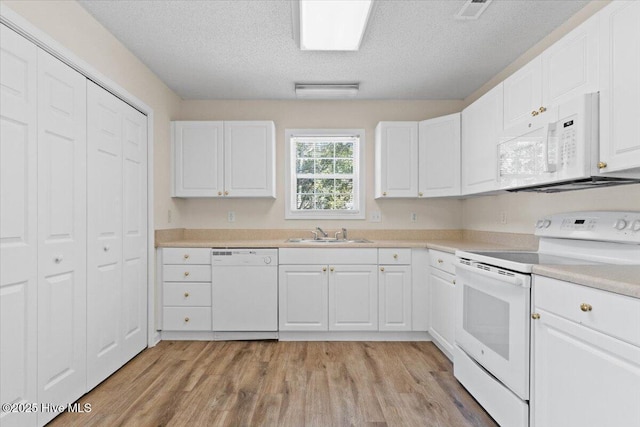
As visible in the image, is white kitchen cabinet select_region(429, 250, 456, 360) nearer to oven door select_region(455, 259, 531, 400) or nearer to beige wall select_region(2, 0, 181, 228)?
oven door select_region(455, 259, 531, 400)

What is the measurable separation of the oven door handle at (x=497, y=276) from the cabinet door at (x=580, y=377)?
157mm

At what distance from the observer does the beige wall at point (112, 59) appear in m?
1.96

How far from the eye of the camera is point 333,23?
7.76 feet

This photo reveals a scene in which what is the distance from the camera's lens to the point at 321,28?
2.42 m

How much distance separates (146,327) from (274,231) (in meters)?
1.55

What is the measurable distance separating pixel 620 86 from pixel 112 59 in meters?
3.10

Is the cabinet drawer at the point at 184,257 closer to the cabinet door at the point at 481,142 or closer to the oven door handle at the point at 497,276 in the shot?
the oven door handle at the point at 497,276

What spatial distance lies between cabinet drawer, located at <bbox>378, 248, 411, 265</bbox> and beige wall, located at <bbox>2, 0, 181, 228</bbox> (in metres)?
2.14

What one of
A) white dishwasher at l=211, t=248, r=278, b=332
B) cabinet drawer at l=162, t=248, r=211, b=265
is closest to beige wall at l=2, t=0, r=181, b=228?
cabinet drawer at l=162, t=248, r=211, b=265

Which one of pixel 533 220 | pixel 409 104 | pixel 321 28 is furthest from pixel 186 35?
pixel 533 220

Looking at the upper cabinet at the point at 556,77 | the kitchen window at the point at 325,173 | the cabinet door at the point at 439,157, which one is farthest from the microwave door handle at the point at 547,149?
the kitchen window at the point at 325,173

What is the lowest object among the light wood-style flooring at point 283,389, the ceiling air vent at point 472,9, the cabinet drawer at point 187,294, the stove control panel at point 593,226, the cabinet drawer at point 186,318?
the light wood-style flooring at point 283,389

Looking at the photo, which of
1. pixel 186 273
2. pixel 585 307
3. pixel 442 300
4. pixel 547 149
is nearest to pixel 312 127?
pixel 186 273

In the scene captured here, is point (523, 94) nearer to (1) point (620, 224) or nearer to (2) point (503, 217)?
(1) point (620, 224)
